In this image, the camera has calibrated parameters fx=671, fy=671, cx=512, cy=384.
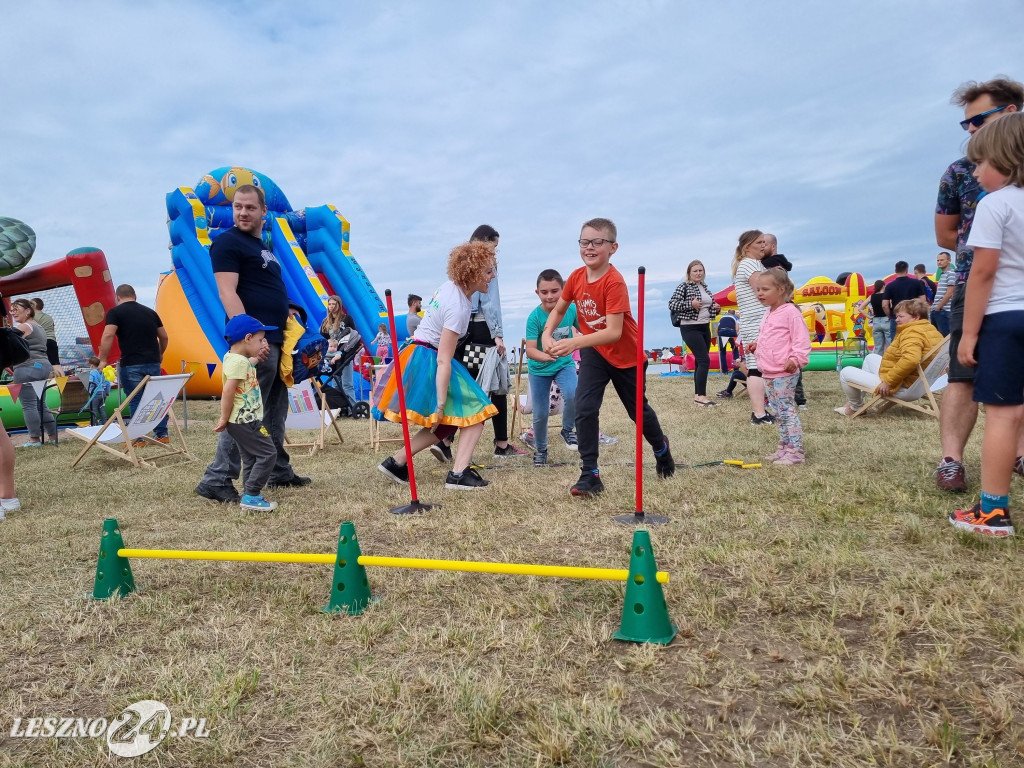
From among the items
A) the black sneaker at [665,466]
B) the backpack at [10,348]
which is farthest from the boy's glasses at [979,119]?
the backpack at [10,348]

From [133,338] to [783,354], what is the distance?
7.03 m

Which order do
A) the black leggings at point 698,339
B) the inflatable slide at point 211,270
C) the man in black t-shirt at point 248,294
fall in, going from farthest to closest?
the inflatable slide at point 211,270 → the black leggings at point 698,339 → the man in black t-shirt at point 248,294

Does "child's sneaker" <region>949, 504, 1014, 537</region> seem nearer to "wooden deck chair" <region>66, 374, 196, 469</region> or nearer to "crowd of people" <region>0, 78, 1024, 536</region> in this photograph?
"crowd of people" <region>0, 78, 1024, 536</region>

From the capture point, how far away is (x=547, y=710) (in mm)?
1769

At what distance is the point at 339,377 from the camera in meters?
11.4

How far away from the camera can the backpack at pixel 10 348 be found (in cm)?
495

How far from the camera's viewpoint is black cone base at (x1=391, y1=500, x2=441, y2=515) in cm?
409

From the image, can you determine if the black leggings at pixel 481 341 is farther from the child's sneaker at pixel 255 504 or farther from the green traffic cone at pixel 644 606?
the green traffic cone at pixel 644 606

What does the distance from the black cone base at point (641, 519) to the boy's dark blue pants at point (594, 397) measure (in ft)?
2.35

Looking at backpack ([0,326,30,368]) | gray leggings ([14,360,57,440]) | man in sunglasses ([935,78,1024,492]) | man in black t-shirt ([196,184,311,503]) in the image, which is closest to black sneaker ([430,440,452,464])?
man in black t-shirt ([196,184,311,503])

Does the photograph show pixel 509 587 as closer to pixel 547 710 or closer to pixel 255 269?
pixel 547 710

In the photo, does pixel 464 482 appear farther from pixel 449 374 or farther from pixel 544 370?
pixel 544 370

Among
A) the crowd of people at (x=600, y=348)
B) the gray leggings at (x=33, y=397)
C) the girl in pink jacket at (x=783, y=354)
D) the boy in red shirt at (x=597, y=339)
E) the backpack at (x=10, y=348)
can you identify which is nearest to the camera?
the crowd of people at (x=600, y=348)

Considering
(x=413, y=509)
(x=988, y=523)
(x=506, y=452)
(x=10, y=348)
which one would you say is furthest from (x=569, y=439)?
(x=10, y=348)
